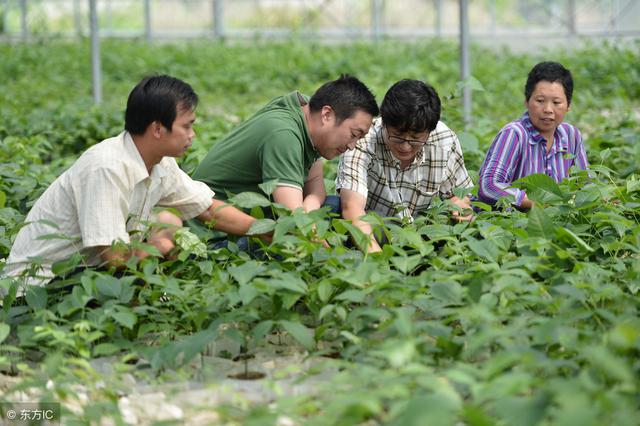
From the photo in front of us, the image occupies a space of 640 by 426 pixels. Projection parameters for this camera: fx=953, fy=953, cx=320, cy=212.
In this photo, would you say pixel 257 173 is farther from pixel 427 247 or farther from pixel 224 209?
pixel 427 247

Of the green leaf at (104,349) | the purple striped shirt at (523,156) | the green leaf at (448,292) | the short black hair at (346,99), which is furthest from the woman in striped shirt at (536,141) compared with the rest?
the green leaf at (104,349)

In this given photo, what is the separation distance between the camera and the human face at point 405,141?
341cm

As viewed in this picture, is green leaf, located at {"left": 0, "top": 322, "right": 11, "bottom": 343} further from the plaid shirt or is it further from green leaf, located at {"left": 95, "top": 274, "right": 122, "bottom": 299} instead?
the plaid shirt

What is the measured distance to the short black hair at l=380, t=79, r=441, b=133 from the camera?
3.31 meters

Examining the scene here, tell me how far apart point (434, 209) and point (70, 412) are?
1625 mm

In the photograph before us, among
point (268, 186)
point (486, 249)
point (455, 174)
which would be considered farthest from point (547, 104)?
point (268, 186)

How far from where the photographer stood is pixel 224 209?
3285mm

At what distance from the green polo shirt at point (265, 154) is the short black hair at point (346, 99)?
14cm

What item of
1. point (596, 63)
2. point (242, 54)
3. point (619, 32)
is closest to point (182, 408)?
point (596, 63)

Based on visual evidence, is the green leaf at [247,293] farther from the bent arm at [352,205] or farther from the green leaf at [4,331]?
the bent arm at [352,205]

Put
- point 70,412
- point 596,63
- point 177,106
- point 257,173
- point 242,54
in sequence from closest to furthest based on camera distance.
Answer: point 70,412 → point 177,106 → point 257,173 → point 596,63 → point 242,54

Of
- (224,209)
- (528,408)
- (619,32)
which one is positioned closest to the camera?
(528,408)

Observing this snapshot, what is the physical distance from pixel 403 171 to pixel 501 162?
0.48 meters

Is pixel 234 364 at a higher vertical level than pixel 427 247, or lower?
lower
